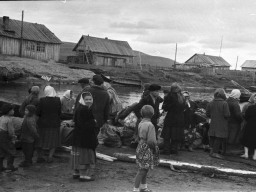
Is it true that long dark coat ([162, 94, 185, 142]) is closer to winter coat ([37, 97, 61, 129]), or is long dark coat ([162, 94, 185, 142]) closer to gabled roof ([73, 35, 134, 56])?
winter coat ([37, 97, 61, 129])

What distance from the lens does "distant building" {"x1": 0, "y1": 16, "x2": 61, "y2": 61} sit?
49250 millimetres

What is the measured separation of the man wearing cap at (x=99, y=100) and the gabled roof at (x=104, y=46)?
2057 inches

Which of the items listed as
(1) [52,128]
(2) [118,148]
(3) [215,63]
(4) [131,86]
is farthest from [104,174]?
(3) [215,63]

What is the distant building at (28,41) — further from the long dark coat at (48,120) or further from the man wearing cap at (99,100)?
the man wearing cap at (99,100)

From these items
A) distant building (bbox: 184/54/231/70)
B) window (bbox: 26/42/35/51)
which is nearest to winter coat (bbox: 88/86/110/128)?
window (bbox: 26/42/35/51)

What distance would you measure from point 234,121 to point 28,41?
45.1 meters

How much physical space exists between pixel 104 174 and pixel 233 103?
3.59 metres

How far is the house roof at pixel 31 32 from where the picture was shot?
4981 centimetres

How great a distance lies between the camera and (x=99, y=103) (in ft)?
24.2

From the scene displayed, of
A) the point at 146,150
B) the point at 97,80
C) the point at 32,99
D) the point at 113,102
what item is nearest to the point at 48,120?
the point at 32,99

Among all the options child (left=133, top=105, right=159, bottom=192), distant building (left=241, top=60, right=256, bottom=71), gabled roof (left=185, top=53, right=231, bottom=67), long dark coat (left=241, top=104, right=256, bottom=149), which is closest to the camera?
child (left=133, top=105, right=159, bottom=192)

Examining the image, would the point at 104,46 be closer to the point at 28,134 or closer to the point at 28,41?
the point at 28,41

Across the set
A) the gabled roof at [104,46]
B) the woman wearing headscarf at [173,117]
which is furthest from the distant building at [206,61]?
the woman wearing headscarf at [173,117]

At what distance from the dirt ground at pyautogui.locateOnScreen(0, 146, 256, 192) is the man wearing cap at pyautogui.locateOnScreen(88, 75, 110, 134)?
90cm
